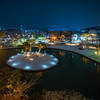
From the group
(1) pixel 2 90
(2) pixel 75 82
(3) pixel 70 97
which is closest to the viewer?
(3) pixel 70 97

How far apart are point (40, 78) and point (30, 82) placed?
1.09 metres

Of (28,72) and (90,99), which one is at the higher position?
(28,72)

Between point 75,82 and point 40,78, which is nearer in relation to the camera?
point 75,82

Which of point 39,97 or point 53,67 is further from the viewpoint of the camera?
point 53,67

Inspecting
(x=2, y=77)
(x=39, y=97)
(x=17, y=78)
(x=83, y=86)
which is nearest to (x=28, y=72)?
(x=17, y=78)

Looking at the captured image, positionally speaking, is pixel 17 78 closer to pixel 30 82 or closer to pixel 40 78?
pixel 30 82

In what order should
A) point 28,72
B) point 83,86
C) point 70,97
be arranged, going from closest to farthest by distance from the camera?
point 70,97, point 83,86, point 28,72

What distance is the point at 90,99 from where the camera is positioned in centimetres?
592

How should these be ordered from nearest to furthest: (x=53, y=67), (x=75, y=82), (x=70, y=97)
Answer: (x=70, y=97) → (x=75, y=82) → (x=53, y=67)

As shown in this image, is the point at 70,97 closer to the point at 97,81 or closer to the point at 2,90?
the point at 97,81

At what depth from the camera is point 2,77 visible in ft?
28.3

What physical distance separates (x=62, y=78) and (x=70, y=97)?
9.25 ft

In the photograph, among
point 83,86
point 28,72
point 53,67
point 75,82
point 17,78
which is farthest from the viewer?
point 53,67

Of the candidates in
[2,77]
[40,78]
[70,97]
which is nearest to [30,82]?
Answer: [40,78]
